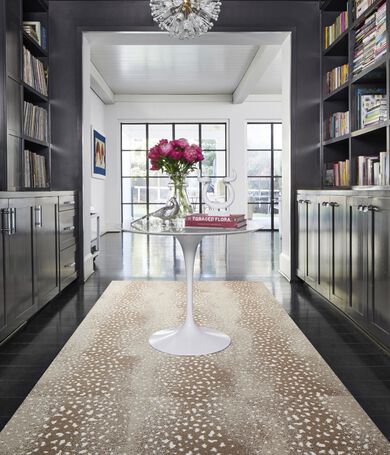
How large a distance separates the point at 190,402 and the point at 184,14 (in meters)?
2.61

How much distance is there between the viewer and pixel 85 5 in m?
4.33

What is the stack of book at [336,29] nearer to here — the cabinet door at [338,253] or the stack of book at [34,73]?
the cabinet door at [338,253]

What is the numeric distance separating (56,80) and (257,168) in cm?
702

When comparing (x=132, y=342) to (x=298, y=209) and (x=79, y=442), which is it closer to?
(x=79, y=442)

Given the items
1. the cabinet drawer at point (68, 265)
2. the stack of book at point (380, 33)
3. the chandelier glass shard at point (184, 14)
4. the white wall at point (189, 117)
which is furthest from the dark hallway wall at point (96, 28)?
the white wall at point (189, 117)

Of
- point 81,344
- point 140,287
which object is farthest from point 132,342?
point 140,287

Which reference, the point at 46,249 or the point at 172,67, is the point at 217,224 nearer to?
the point at 46,249

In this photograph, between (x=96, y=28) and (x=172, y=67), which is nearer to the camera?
(x=96, y=28)

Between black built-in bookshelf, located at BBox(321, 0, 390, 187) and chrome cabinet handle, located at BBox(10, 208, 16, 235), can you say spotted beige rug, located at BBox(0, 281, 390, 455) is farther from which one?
black built-in bookshelf, located at BBox(321, 0, 390, 187)

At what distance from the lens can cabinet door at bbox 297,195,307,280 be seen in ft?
13.3

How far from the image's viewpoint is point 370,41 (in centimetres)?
324

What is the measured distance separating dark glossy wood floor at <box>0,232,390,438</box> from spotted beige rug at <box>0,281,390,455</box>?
3.5 inches

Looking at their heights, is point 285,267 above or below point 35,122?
below

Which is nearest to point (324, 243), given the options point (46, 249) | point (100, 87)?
point (46, 249)
